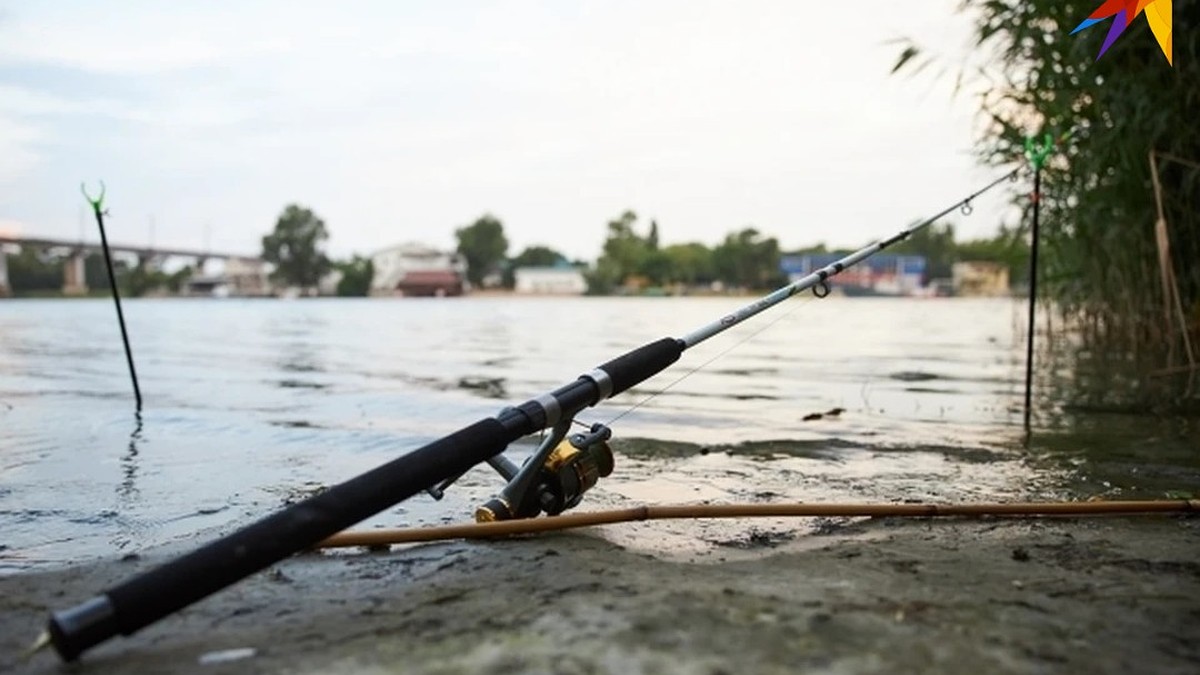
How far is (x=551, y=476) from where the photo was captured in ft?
11.4

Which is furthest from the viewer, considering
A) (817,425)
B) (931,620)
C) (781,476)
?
(817,425)

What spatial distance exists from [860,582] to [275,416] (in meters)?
5.80

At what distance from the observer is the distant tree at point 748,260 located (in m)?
117

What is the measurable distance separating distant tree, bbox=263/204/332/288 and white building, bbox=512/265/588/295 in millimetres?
25760

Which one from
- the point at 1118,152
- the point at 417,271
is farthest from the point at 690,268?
the point at 1118,152

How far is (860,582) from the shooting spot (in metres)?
2.63

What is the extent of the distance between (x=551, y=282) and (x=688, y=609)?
436 ft

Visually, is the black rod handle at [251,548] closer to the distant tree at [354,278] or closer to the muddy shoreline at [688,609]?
the muddy shoreline at [688,609]

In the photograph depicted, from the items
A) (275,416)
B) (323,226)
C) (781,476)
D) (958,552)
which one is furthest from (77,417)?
(323,226)

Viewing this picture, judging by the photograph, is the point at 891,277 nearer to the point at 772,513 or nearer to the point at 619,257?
the point at 619,257

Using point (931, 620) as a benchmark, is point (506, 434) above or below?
above

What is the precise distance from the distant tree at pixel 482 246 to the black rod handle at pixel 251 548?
14283cm

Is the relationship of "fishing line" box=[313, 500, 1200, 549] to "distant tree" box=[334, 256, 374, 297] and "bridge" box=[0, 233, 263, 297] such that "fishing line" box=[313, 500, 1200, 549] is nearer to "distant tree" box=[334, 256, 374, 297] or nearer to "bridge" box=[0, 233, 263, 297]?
"bridge" box=[0, 233, 263, 297]

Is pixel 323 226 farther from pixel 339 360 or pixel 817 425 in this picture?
pixel 817 425
